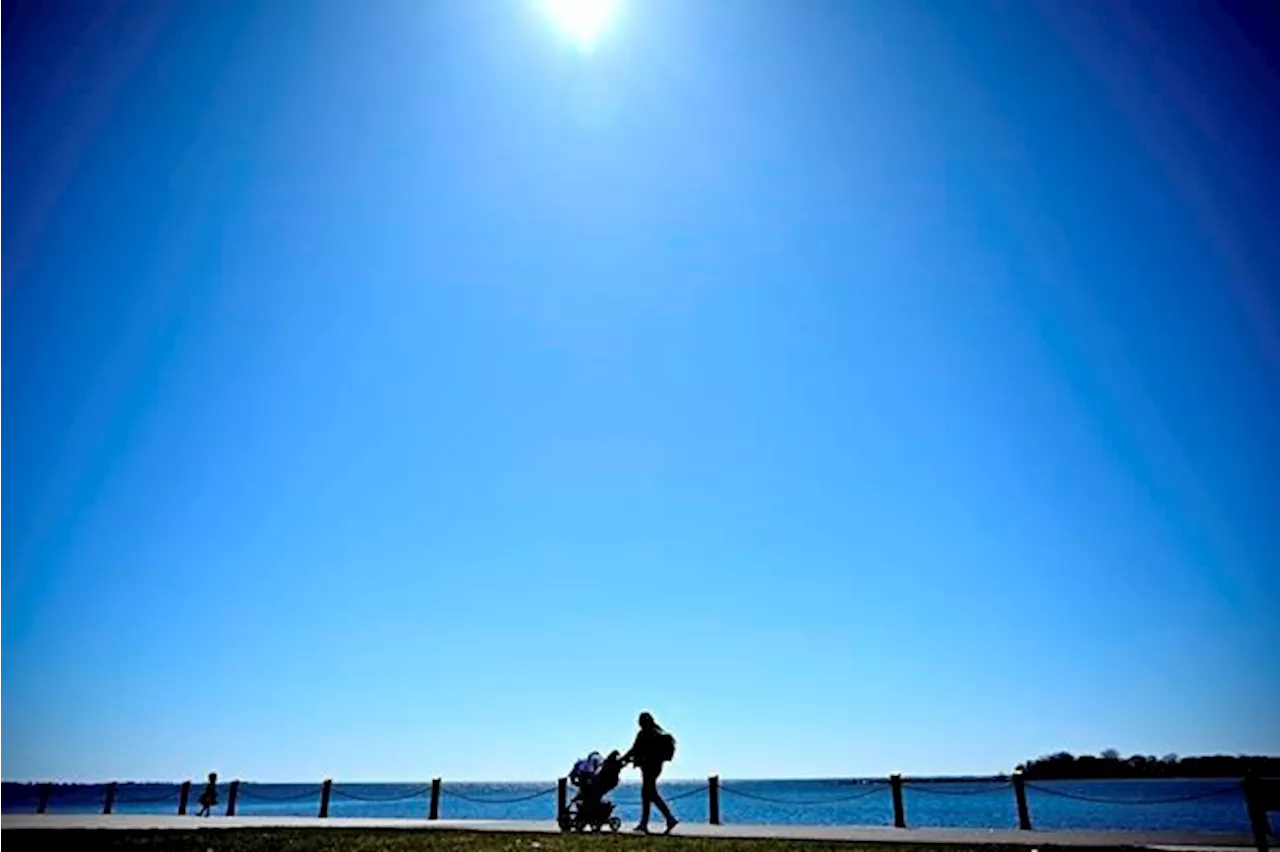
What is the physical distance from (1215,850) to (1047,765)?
129 meters

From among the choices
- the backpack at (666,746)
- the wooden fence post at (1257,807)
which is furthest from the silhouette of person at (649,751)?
the wooden fence post at (1257,807)

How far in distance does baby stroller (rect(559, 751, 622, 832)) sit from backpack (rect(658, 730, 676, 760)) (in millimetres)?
1202

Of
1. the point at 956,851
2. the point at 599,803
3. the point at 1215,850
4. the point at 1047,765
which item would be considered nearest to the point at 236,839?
the point at 599,803

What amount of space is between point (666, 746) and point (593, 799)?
7.42 feet

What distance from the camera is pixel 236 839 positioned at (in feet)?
42.9

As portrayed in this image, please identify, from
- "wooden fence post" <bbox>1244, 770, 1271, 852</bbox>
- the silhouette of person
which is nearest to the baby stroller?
the silhouette of person

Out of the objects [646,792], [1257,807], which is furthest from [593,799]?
[1257,807]

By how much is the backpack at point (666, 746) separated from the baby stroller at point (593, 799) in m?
1.20

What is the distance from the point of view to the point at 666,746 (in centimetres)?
1834

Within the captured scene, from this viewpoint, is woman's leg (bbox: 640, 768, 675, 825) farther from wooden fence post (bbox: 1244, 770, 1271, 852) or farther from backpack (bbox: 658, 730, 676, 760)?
wooden fence post (bbox: 1244, 770, 1271, 852)

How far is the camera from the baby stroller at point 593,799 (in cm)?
1841

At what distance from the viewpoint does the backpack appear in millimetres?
18312

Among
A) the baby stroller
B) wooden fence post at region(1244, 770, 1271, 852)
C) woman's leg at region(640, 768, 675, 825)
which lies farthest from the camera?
the baby stroller

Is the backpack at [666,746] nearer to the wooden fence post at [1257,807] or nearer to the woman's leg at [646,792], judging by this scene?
the woman's leg at [646,792]
